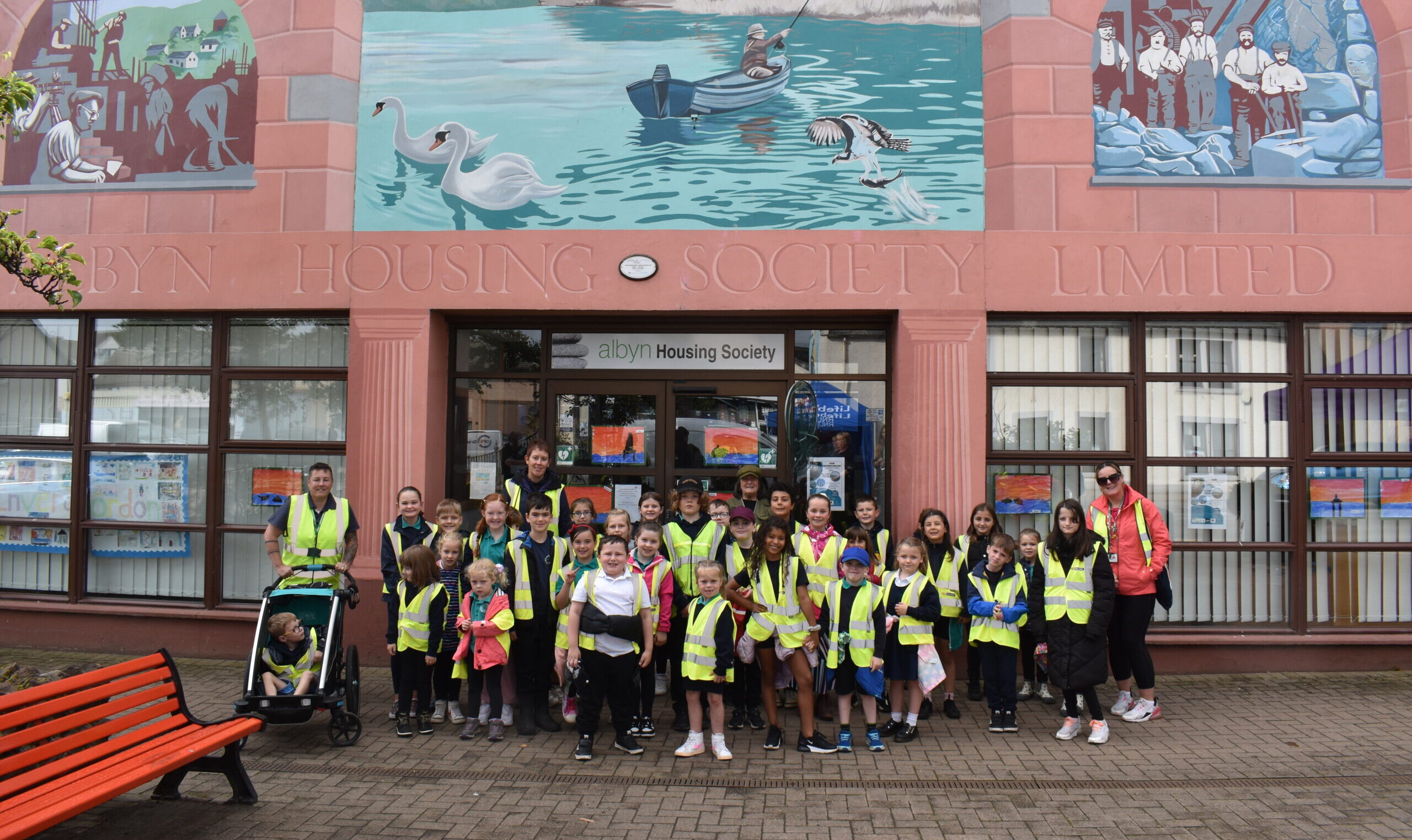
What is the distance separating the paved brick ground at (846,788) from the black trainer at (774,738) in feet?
0.32

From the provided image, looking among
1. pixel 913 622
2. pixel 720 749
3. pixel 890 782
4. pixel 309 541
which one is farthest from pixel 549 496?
pixel 890 782

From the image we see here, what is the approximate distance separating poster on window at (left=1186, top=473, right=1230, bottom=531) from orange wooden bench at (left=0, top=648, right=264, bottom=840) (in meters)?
7.63

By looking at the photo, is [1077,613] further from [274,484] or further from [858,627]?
[274,484]

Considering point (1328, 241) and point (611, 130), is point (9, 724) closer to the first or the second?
point (611, 130)

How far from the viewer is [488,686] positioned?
605cm

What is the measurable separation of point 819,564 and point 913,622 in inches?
30.6

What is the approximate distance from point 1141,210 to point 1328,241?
1672 millimetres

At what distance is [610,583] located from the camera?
18.6 feet

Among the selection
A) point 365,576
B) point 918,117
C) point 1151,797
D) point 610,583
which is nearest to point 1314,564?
point 1151,797

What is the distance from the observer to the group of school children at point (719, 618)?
18.6ft

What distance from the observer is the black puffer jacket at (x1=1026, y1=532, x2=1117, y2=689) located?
587cm

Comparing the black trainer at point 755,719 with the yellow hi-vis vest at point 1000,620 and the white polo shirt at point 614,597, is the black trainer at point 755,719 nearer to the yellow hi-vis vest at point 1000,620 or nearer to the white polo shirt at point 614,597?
the white polo shirt at point 614,597

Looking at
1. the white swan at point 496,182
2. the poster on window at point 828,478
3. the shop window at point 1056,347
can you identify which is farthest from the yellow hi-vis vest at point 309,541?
the shop window at point 1056,347

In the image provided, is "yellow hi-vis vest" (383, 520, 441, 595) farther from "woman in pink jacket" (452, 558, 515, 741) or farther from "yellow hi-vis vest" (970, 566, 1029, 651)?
"yellow hi-vis vest" (970, 566, 1029, 651)
